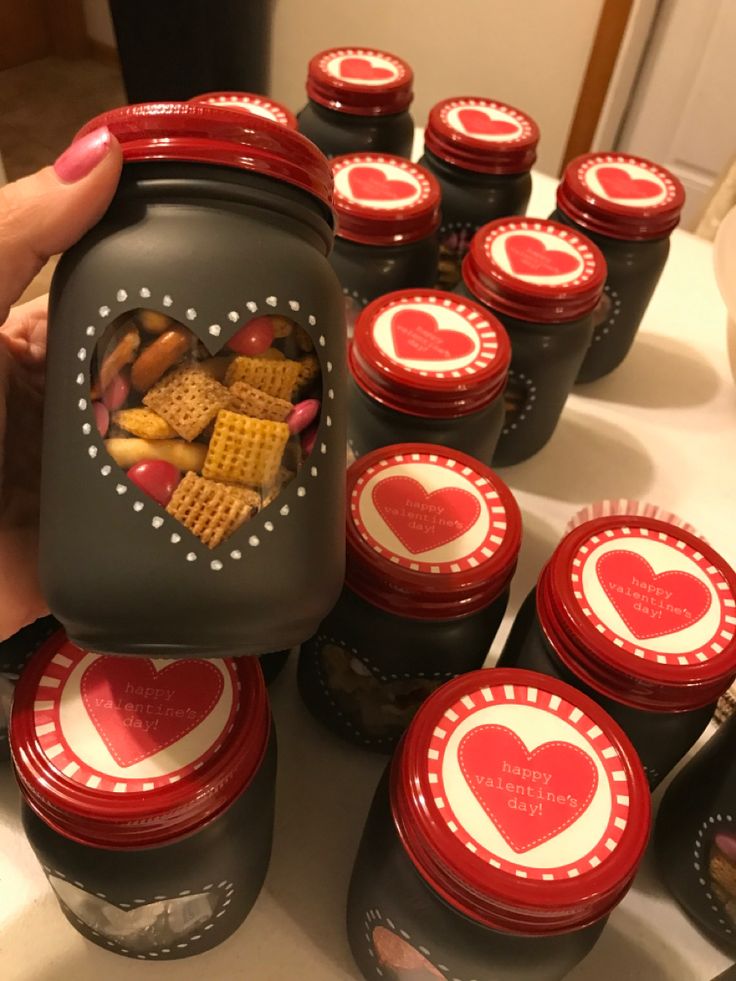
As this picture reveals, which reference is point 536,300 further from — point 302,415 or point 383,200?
point 302,415

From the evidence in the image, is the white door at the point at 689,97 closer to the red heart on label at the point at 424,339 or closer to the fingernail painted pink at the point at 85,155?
the red heart on label at the point at 424,339

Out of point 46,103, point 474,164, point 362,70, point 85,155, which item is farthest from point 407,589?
point 46,103

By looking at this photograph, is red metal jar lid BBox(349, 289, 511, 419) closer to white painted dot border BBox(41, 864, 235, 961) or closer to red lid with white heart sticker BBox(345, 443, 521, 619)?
red lid with white heart sticker BBox(345, 443, 521, 619)

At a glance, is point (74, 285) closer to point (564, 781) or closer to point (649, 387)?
point (564, 781)

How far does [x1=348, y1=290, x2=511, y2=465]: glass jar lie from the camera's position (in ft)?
1.79

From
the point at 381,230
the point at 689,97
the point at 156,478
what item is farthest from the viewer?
the point at 689,97

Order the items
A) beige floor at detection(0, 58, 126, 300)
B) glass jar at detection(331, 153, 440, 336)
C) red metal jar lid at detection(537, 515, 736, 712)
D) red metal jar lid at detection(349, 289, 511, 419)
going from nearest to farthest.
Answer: red metal jar lid at detection(537, 515, 736, 712) → red metal jar lid at detection(349, 289, 511, 419) → glass jar at detection(331, 153, 440, 336) → beige floor at detection(0, 58, 126, 300)

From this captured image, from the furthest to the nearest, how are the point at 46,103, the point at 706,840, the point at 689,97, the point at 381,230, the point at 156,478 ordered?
the point at 46,103 < the point at 689,97 < the point at 381,230 < the point at 706,840 < the point at 156,478

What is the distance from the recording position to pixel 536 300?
2.00ft

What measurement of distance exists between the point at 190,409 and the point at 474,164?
0.52 m

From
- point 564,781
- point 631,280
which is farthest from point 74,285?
point 631,280

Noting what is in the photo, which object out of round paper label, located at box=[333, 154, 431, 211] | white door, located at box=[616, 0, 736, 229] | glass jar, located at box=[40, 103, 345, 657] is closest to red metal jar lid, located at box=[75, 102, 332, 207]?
glass jar, located at box=[40, 103, 345, 657]

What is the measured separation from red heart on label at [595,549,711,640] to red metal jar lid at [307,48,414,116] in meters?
0.52

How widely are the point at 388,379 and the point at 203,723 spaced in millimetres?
256
